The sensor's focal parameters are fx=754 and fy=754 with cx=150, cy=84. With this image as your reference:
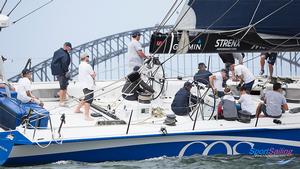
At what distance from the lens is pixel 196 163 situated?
11.7 meters

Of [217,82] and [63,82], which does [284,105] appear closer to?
[217,82]

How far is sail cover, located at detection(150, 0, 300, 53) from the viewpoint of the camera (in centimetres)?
1239

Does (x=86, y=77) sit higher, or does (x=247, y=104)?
(x=86, y=77)

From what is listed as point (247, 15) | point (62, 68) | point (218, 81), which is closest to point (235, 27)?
point (247, 15)

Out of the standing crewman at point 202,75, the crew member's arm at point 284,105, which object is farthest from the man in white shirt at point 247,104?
the standing crewman at point 202,75

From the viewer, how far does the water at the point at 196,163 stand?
37.2ft

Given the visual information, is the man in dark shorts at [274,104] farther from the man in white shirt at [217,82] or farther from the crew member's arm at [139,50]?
the crew member's arm at [139,50]

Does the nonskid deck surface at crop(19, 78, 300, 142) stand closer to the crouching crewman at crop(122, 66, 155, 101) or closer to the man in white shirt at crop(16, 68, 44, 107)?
the crouching crewman at crop(122, 66, 155, 101)

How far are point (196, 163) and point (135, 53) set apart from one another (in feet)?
12.4

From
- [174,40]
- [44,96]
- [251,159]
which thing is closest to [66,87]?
[44,96]

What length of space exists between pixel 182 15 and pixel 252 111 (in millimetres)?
2017

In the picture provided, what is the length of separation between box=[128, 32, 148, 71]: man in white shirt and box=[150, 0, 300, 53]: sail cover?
2.24 m

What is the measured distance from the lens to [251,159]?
39.8ft

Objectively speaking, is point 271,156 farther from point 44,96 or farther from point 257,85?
point 44,96
